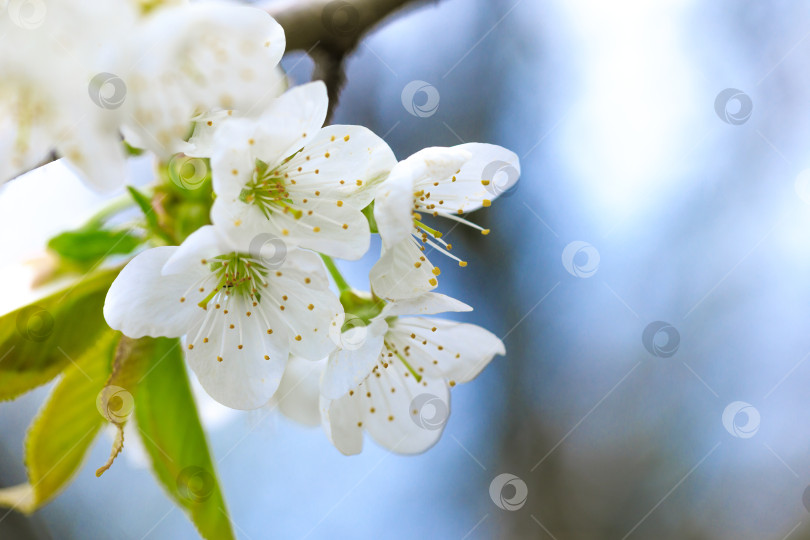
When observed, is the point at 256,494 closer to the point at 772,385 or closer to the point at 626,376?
the point at 626,376

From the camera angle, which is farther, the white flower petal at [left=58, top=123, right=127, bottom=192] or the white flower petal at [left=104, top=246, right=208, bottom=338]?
the white flower petal at [left=104, top=246, right=208, bottom=338]

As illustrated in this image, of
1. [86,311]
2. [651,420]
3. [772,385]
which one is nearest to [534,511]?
[651,420]

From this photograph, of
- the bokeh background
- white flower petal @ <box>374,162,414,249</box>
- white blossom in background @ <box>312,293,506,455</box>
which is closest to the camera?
white flower petal @ <box>374,162,414,249</box>

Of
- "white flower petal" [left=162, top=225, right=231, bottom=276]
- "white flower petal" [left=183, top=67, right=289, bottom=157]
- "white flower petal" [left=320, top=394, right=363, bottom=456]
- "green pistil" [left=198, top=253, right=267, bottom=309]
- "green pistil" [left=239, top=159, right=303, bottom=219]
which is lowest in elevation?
"white flower petal" [left=320, top=394, right=363, bottom=456]

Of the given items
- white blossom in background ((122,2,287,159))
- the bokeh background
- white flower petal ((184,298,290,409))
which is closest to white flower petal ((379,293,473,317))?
white flower petal ((184,298,290,409))

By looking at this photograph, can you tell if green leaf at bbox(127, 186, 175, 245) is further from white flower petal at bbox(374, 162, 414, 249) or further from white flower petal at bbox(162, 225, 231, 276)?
white flower petal at bbox(374, 162, 414, 249)

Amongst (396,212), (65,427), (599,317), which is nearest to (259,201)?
(396,212)

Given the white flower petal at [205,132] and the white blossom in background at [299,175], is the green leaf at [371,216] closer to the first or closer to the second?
the white blossom in background at [299,175]
